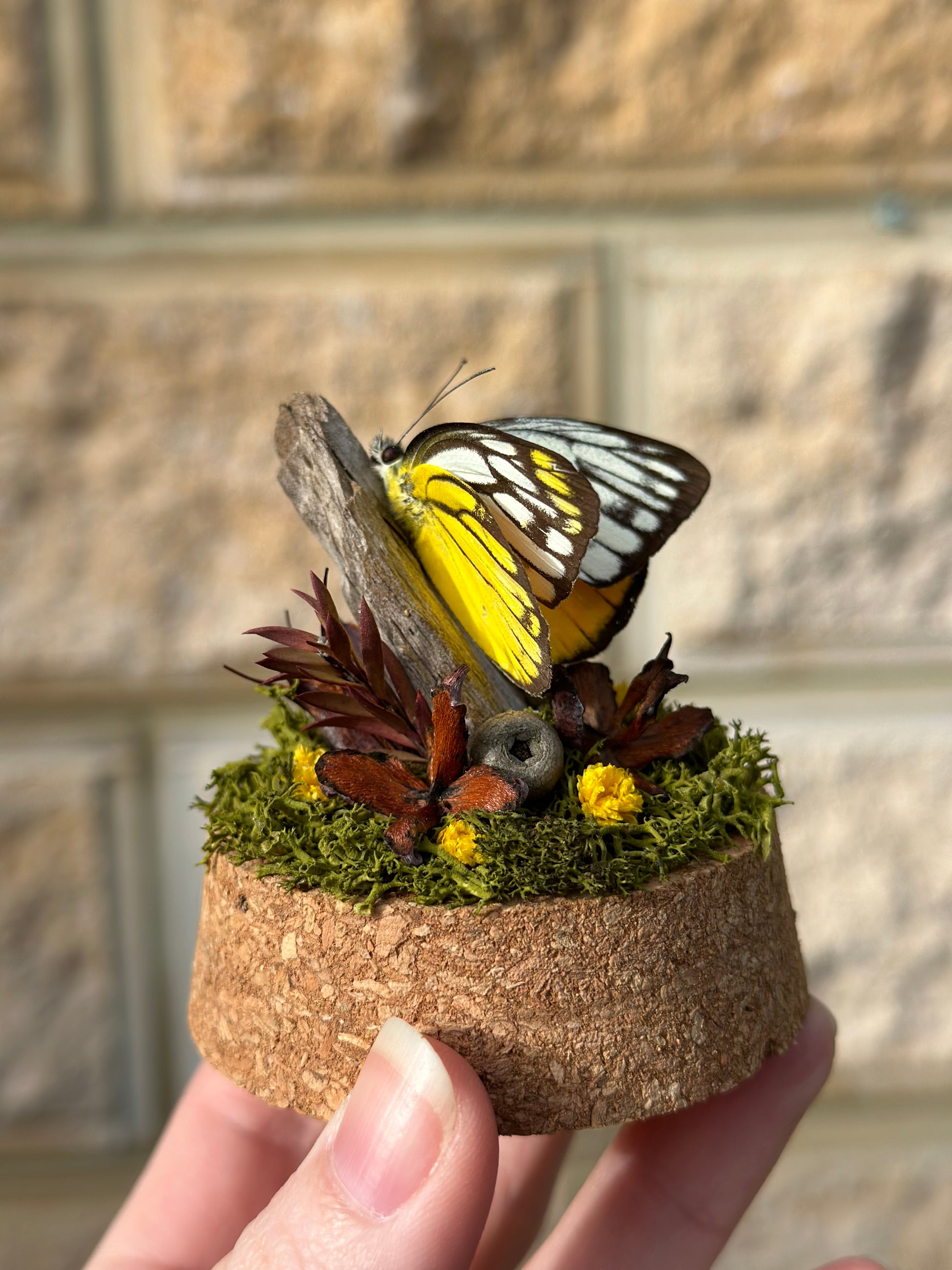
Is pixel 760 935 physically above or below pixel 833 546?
below

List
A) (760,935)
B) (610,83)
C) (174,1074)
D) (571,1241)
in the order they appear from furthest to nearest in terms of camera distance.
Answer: (174,1074)
(610,83)
(571,1241)
(760,935)

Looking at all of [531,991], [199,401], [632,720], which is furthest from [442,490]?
[199,401]

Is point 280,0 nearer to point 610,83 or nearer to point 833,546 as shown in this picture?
point 610,83

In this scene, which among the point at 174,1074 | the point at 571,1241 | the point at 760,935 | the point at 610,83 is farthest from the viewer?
the point at 174,1074

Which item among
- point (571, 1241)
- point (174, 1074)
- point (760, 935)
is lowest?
point (571, 1241)

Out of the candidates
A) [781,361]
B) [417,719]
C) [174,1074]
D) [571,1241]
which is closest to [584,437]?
[417,719]

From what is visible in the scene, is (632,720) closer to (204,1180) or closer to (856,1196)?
(204,1180)

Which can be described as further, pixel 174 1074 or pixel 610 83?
pixel 174 1074

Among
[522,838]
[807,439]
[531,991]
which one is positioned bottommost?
[531,991]
